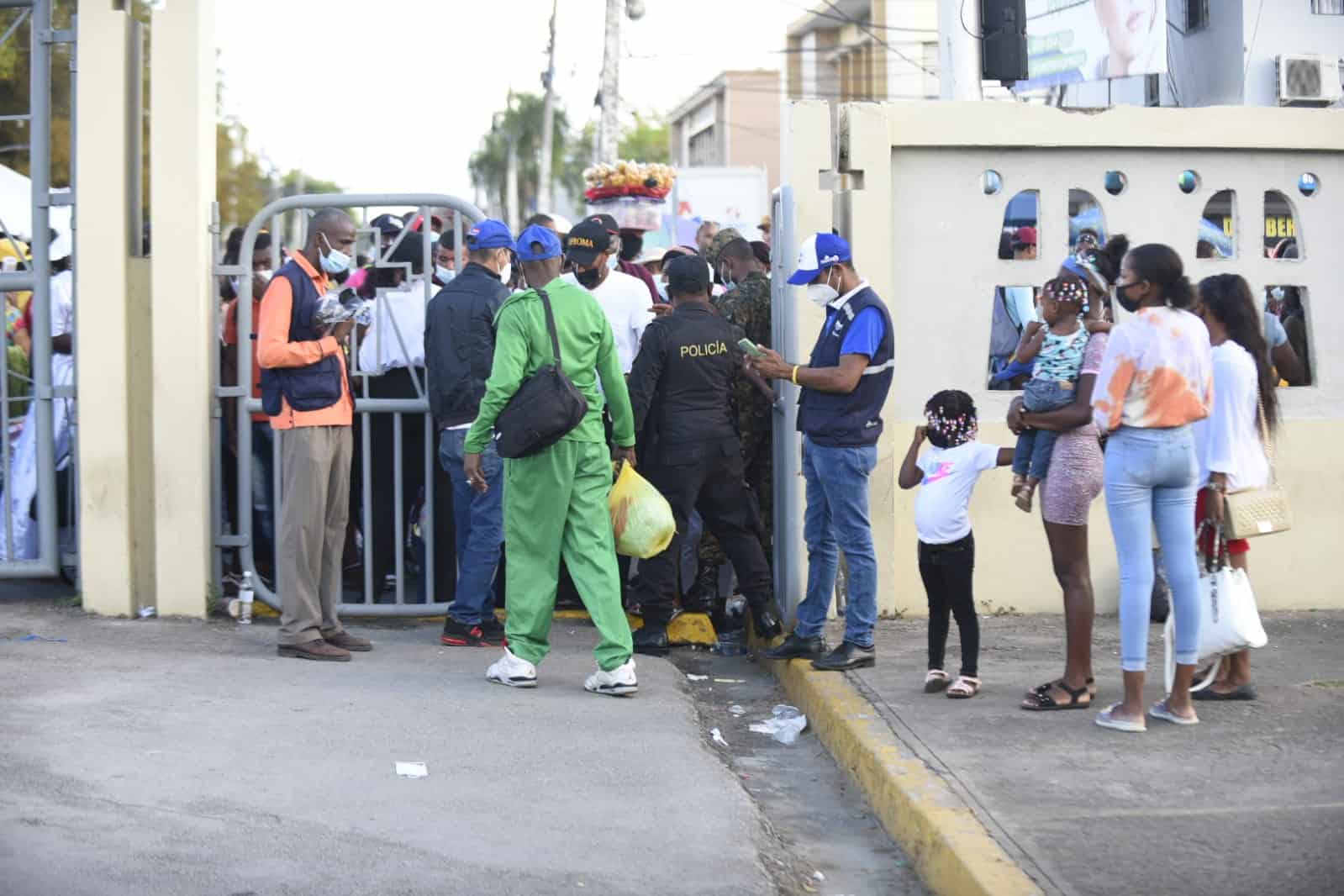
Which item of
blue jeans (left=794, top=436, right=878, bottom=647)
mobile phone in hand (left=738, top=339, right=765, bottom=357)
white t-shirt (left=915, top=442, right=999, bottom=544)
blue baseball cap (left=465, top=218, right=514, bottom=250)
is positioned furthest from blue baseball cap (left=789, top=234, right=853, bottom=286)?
blue baseball cap (left=465, top=218, right=514, bottom=250)

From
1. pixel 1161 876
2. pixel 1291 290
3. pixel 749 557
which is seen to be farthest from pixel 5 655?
pixel 1291 290

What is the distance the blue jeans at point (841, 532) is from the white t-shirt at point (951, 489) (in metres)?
0.58

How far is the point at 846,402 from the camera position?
7.50 meters

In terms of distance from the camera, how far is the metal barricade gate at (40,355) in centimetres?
896

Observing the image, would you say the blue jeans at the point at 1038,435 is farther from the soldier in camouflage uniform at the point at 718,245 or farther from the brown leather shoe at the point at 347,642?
the soldier in camouflage uniform at the point at 718,245

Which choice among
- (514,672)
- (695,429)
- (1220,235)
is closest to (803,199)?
(695,429)

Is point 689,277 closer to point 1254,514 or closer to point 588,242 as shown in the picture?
point 588,242

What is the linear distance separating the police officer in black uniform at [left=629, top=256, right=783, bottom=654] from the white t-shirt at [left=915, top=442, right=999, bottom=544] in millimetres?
1650

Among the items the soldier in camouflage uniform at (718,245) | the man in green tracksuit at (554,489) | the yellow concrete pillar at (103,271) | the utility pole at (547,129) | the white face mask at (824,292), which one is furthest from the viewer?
the utility pole at (547,129)

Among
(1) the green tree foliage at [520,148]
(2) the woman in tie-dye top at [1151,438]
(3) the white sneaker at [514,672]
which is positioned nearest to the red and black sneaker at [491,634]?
(3) the white sneaker at [514,672]

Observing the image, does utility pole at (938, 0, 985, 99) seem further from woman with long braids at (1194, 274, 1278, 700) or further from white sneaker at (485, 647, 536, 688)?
white sneaker at (485, 647, 536, 688)

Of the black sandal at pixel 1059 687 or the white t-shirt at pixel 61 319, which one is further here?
the white t-shirt at pixel 61 319

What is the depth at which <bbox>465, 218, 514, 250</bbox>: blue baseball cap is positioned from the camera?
8.41 metres

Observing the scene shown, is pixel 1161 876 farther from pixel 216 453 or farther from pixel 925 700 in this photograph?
pixel 216 453
